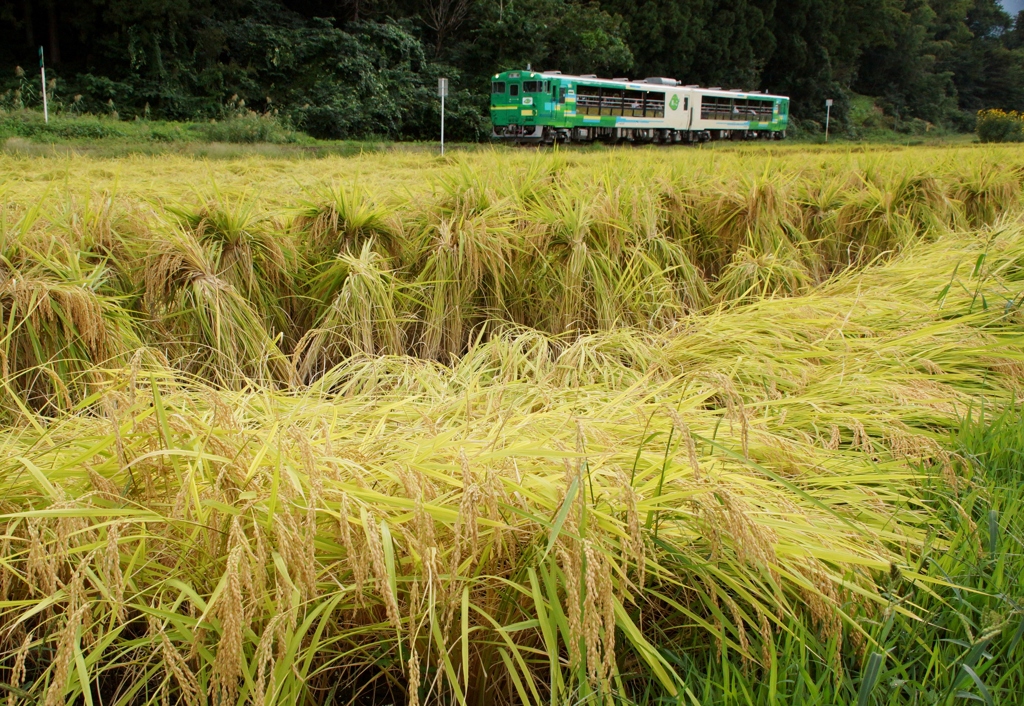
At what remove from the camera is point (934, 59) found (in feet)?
159

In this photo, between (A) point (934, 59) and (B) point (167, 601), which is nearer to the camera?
(B) point (167, 601)

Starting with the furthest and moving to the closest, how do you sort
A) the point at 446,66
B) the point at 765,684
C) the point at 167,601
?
the point at 446,66, the point at 167,601, the point at 765,684

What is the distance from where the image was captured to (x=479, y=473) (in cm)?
146

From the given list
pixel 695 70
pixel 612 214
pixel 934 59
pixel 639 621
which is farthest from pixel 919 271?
pixel 934 59

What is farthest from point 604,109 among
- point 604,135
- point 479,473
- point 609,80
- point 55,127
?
point 479,473

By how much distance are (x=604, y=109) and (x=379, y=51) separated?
7301 millimetres

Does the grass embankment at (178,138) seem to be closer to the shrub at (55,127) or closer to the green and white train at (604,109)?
the shrub at (55,127)

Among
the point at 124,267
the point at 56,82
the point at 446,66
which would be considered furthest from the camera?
the point at 446,66

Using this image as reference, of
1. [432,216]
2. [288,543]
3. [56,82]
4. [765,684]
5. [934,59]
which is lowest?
[765,684]

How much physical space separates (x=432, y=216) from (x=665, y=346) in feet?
4.29

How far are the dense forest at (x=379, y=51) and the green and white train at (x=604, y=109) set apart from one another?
3.58 metres

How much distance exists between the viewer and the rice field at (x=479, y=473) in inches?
49.8

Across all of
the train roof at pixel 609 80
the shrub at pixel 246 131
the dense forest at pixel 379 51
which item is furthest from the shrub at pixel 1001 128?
the shrub at pixel 246 131

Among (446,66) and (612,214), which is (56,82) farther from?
(612,214)
